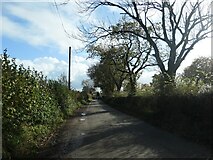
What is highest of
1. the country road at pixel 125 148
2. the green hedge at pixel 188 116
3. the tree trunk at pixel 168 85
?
the tree trunk at pixel 168 85

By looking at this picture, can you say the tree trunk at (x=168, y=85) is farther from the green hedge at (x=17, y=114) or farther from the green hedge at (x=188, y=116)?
the green hedge at (x=17, y=114)

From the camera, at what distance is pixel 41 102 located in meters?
17.8

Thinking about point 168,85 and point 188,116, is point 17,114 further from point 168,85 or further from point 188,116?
point 168,85

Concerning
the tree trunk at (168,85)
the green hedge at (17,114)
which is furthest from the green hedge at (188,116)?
the green hedge at (17,114)

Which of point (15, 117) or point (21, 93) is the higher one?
point (21, 93)

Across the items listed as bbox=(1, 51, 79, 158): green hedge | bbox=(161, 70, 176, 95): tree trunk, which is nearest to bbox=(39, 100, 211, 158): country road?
bbox=(1, 51, 79, 158): green hedge

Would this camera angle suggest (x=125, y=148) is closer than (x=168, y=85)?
Yes

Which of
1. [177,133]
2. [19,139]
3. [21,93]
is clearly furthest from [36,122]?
[177,133]

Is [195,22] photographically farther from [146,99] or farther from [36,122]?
[36,122]

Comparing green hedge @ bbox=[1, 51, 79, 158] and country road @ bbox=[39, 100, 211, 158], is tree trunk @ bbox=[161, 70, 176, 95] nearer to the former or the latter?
country road @ bbox=[39, 100, 211, 158]

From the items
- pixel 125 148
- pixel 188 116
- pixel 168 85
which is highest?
pixel 168 85

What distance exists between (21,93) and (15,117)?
1.09m

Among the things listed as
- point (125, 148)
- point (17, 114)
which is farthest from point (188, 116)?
point (17, 114)

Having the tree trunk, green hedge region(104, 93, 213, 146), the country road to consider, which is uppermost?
the tree trunk
